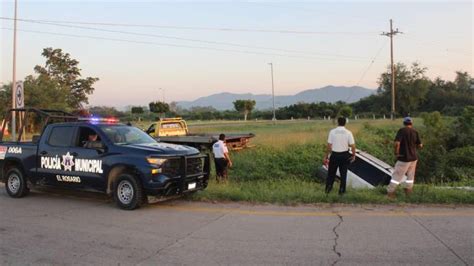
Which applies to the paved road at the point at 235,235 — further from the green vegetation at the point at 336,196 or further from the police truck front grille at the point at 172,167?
the police truck front grille at the point at 172,167

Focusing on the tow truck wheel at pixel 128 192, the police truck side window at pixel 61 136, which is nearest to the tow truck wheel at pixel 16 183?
the police truck side window at pixel 61 136

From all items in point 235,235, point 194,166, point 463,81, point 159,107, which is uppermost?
point 463,81

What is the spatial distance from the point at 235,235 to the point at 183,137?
43.6 ft

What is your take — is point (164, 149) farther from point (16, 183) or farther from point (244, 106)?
point (244, 106)

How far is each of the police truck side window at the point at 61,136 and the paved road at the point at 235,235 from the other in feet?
4.95

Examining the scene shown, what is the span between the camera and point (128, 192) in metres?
9.19

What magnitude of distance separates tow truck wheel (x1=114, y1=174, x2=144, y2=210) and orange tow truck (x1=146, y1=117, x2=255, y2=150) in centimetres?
984

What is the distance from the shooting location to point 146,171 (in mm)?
8953

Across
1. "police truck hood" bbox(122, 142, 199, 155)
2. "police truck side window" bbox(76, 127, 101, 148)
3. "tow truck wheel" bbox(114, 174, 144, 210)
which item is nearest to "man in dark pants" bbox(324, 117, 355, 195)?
"police truck hood" bbox(122, 142, 199, 155)

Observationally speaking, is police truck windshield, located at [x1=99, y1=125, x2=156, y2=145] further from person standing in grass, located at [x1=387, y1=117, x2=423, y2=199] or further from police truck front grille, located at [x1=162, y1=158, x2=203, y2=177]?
person standing in grass, located at [x1=387, y1=117, x2=423, y2=199]

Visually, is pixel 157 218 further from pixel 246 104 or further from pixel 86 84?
pixel 246 104

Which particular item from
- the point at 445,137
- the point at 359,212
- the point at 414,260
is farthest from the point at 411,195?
the point at 445,137

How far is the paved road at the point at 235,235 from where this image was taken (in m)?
5.96

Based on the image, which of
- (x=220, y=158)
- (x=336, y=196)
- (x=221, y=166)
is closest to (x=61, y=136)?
(x=220, y=158)
